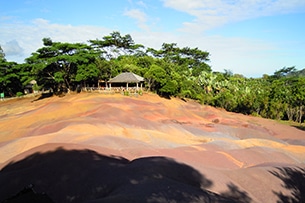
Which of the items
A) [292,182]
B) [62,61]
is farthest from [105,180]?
[62,61]

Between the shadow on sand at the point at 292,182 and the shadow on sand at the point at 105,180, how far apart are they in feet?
8.10

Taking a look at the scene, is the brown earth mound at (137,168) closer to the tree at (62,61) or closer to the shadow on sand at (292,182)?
the shadow on sand at (292,182)

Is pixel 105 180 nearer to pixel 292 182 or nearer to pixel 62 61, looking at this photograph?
pixel 292 182

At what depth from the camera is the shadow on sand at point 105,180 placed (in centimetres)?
965

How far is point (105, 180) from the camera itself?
1134cm

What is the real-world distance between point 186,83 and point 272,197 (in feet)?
166

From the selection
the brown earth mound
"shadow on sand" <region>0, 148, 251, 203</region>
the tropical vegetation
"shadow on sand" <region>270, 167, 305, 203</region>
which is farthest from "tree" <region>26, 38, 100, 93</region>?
"shadow on sand" <region>270, 167, 305, 203</region>

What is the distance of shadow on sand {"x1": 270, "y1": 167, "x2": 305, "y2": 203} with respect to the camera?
12984 mm

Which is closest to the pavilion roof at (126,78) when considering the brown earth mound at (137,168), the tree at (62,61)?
the tree at (62,61)

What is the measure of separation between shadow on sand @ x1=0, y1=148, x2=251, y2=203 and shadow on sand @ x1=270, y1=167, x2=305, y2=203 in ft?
8.10

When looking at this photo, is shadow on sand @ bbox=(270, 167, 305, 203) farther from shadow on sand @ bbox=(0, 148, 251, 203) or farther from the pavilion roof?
the pavilion roof

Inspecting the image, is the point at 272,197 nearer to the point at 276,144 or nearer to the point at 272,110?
the point at 276,144

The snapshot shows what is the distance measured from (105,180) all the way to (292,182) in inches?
405

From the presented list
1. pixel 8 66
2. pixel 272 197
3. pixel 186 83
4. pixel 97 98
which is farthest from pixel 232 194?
pixel 8 66
